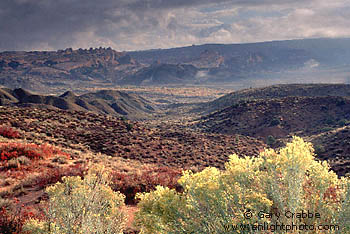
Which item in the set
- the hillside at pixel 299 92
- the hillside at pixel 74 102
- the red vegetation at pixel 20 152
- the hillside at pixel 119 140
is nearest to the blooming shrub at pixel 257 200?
the red vegetation at pixel 20 152

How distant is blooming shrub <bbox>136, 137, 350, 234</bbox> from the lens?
3588mm

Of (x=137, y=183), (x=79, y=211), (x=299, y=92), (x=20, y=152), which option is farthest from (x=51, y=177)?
(x=299, y=92)

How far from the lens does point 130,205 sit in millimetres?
9719

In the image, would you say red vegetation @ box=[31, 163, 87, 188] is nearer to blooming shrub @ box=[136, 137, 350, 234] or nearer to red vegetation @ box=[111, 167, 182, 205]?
red vegetation @ box=[111, 167, 182, 205]

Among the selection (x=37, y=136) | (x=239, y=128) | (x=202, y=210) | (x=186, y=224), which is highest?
(x=202, y=210)

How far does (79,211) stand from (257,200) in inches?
121

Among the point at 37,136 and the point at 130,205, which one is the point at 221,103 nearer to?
the point at 37,136

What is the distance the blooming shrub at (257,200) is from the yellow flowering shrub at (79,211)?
2.20ft

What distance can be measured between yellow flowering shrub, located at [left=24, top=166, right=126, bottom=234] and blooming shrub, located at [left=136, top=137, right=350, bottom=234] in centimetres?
67

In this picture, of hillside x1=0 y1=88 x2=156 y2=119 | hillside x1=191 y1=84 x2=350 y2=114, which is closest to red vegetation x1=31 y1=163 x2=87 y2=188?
hillside x1=0 y1=88 x2=156 y2=119

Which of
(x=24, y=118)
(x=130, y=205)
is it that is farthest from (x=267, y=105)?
(x=130, y=205)

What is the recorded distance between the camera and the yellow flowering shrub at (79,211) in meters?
4.45

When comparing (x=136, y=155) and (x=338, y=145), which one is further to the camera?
(x=338, y=145)

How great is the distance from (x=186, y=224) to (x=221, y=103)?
4268 inches
